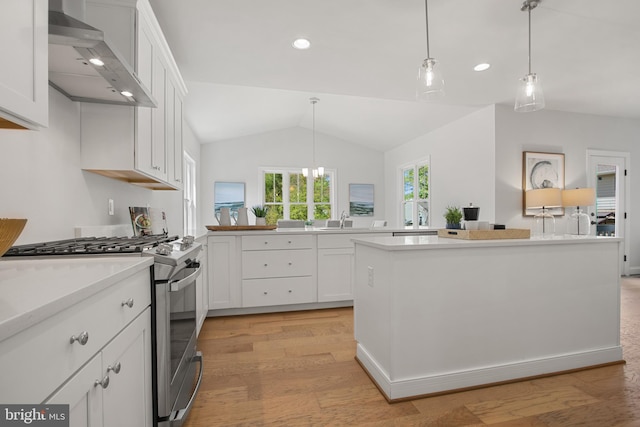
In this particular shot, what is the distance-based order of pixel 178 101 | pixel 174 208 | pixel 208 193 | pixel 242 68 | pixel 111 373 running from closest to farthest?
pixel 111 373, pixel 178 101, pixel 242 68, pixel 174 208, pixel 208 193

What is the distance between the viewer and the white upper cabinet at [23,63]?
89 centimetres

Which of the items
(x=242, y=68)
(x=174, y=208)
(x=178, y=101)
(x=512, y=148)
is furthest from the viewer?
(x=512, y=148)

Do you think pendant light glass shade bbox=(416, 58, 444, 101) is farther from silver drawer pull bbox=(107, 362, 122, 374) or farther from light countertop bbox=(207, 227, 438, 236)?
silver drawer pull bbox=(107, 362, 122, 374)

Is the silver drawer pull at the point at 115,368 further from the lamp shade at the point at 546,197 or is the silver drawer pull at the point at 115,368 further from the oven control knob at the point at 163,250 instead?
the lamp shade at the point at 546,197

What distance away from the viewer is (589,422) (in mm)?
1578

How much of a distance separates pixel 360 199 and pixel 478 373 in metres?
6.35

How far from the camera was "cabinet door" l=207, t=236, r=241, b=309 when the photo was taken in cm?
316

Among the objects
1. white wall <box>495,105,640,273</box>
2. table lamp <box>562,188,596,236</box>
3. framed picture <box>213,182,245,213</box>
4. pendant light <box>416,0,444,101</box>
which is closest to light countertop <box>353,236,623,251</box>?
pendant light <box>416,0,444,101</box>

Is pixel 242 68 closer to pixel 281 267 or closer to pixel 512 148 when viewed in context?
pixel 281 267

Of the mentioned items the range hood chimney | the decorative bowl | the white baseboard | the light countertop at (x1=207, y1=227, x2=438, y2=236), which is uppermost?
the range hood chimney

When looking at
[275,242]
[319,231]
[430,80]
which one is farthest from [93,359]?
[319,231]

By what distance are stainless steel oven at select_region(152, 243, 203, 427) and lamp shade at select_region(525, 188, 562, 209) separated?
446 cm

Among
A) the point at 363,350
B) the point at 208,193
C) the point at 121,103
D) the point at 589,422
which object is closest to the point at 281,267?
the point at 363,350

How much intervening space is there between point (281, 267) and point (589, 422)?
2566 mm
